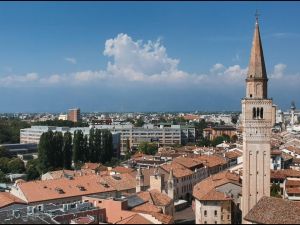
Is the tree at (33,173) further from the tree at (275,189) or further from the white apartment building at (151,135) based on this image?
the white apartment building at (151,135)

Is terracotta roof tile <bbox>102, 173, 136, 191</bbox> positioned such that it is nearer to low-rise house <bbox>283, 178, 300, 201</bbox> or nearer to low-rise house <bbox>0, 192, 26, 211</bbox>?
low-rise house <bbox>0, 192, 26, 211</bbox>

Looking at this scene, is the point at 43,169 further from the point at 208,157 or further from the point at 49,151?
the point at 208,157

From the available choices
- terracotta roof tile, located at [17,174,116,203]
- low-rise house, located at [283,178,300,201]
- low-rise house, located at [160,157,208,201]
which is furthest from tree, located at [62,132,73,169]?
low-rise house, located at [283,178,300,201]

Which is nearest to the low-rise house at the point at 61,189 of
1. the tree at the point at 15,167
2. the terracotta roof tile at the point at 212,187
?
the terracotta roof tile at the point at 212,187

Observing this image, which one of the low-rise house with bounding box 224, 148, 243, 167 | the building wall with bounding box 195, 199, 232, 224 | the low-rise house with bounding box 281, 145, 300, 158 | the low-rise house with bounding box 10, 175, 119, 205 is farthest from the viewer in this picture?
the low-rise house with bounding box 281, 145, 300, 158

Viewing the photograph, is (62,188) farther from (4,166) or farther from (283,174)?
(4,166)

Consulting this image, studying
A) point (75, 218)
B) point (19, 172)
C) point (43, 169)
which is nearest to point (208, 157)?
point (43, 169)

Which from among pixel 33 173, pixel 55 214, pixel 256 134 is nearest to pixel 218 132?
pixel 33 173
